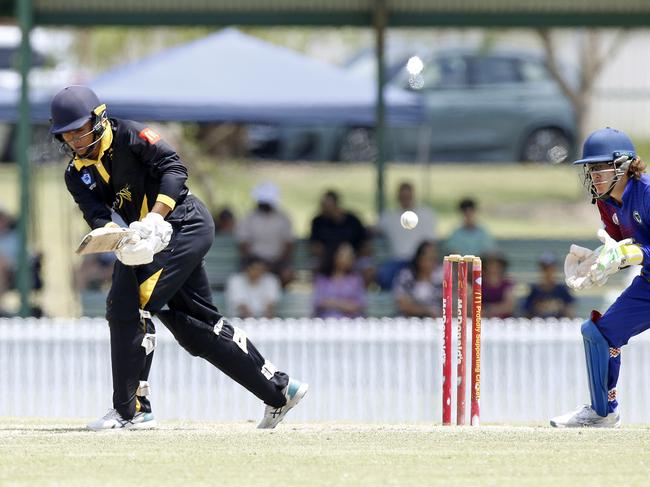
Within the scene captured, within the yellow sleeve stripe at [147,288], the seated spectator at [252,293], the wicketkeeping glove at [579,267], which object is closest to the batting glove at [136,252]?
the yellow sleeve stripe at [147,288]

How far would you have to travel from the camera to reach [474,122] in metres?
22.0

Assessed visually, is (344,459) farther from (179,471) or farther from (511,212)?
(511,212)

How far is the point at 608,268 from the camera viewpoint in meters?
7.59

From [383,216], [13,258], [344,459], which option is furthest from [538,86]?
[344,459]

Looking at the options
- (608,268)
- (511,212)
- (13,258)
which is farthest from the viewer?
(511,212)

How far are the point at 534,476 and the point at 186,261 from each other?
2289 millimetres

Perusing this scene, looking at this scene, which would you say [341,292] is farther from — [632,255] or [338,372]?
[632,255]

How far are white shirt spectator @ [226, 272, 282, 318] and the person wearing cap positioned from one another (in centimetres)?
615

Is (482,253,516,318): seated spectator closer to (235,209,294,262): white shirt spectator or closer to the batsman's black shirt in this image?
(235,209,294,262): white shirt spectator

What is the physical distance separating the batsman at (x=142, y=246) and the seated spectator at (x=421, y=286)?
5891 millimetres

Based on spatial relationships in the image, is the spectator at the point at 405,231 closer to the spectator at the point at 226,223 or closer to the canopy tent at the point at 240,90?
the canopy tent at the point at 240,90

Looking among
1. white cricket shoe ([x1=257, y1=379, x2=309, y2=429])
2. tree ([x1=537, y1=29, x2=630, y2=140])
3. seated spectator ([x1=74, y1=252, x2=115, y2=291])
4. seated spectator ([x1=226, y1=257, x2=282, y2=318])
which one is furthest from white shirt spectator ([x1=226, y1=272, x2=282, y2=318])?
tree ([x1=537, y1=29, x2=630, y2=140])

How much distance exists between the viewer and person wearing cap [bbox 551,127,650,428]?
7.68 m

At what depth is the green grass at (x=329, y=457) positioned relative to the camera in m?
6.33
